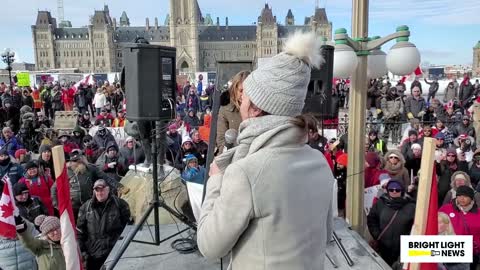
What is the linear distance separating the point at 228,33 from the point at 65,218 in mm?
92532

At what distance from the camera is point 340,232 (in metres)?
4.02

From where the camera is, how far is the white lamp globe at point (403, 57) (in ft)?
12.2

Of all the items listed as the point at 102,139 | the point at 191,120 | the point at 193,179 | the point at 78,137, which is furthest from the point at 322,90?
the point at 191,120

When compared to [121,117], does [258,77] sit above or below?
above

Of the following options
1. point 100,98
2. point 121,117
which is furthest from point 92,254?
point 100,98

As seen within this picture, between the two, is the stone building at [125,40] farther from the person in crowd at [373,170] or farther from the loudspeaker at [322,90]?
the loudspeaker at [322,90]

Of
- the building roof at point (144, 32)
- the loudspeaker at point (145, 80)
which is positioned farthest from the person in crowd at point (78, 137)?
the building roof at point (144, 32)

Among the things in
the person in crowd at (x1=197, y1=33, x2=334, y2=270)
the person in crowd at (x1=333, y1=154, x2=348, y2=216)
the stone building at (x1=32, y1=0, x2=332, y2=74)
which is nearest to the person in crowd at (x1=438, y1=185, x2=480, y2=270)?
the person in crowd at (x1=333, y1=154, x2=348, y2=216)

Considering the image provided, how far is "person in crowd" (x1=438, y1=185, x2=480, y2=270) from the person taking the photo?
3.81m

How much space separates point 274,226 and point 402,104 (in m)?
10.1

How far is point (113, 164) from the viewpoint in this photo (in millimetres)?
6641

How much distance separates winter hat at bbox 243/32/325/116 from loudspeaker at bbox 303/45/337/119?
184 centimetres

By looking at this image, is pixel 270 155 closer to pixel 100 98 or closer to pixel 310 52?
pixel 310 52

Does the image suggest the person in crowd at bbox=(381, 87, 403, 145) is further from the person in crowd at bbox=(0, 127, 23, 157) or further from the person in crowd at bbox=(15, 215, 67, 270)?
the person in crowd at bbox=(0, 127, 23, 157)
